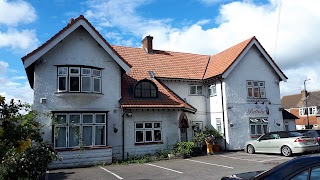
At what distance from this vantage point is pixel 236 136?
69.7 feet

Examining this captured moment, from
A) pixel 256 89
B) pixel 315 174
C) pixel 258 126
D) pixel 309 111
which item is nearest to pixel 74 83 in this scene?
pixel 256 89

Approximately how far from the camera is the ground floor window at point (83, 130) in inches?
635

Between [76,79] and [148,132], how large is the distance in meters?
5.96

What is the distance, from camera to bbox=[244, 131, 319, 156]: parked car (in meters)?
16.5

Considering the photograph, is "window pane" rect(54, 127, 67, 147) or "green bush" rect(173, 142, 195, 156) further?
"green bush" rect(173, 142, 195, 156)

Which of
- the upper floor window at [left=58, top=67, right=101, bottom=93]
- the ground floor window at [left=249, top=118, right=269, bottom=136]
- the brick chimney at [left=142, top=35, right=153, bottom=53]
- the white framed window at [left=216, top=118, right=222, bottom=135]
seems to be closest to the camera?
the upper floor window at [left=58, top=67, right=101, bottom=93]

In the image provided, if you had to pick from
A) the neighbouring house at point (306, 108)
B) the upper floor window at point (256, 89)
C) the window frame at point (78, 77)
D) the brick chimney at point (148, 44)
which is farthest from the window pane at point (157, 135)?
the neighbouring house at point (306, 108)

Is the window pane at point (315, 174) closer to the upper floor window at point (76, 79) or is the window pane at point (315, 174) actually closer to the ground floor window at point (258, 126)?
the upper floor window at point (76, 79)

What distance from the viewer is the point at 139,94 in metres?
19.4

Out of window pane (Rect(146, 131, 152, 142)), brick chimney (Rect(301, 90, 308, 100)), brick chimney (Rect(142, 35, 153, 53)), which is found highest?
brick chimney (Rect(142, 35, 153, 53))

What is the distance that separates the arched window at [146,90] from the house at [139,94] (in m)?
0.07

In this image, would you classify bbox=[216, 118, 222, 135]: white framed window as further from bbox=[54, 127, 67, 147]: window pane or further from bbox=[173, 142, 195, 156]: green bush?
bbox=[54, 127, 67, 147]: window pane

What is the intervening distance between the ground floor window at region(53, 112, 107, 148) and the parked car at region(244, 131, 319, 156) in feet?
33.7

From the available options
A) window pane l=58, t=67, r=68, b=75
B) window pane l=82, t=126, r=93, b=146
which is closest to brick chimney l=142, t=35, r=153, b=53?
window pane l=58, t=67, r=68, b=75
